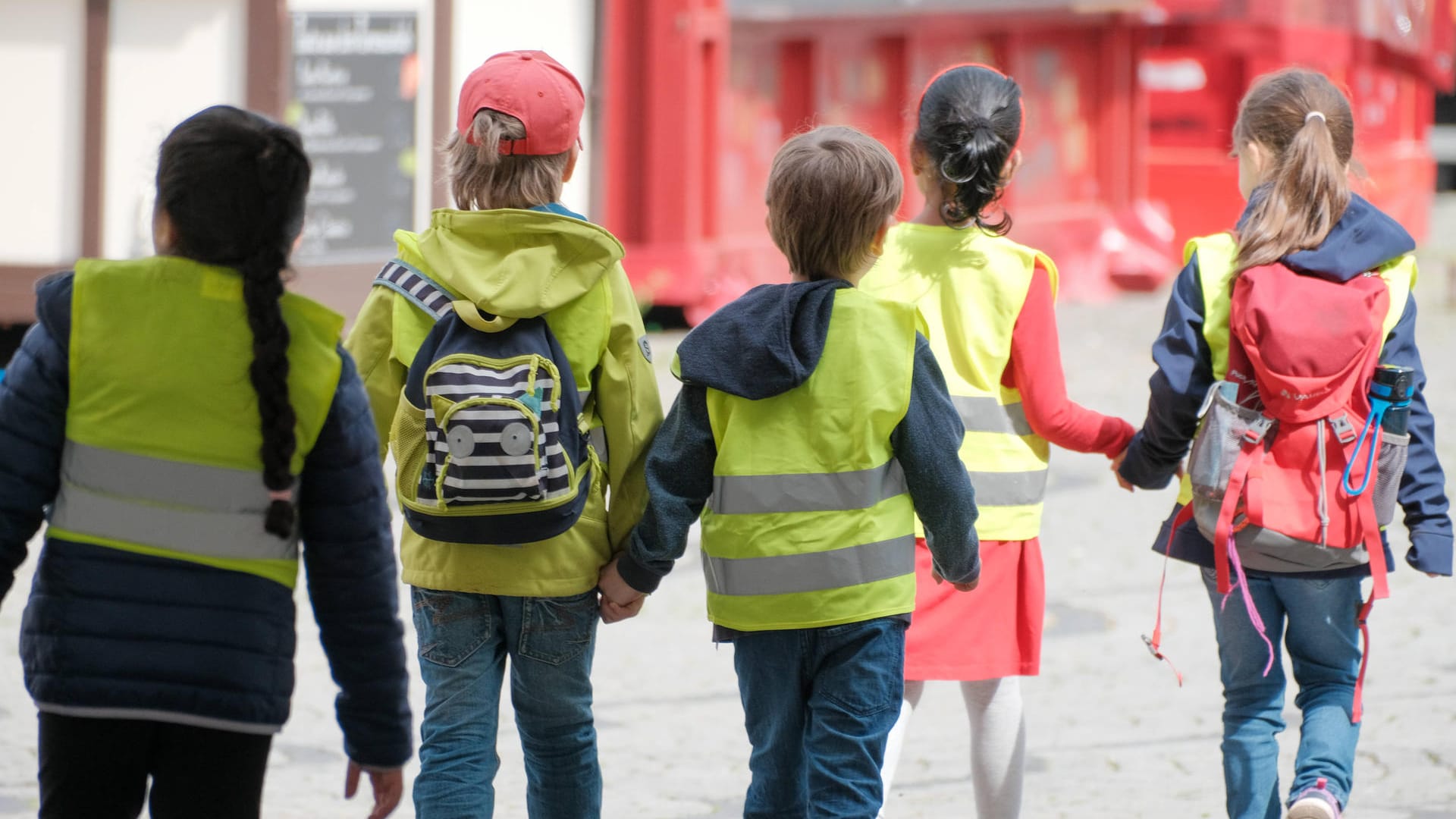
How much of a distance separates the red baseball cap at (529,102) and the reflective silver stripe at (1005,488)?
3.51 feet

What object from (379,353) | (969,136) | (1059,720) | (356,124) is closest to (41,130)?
(356,124)

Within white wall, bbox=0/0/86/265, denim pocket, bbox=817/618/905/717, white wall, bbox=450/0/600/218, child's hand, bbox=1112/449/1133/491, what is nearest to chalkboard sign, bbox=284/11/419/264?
white wall, bbox=450/0/600/218

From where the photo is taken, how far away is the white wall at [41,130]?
8422 mm

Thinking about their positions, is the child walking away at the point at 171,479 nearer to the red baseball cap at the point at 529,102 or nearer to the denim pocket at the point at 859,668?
the red baseball cap at the point at 529,102

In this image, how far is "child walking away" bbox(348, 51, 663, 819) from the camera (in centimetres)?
313

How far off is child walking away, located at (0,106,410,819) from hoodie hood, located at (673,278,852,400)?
0.73m

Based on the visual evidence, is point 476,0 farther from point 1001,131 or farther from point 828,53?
point 1001,131

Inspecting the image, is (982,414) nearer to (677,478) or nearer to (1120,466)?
(1120,466)

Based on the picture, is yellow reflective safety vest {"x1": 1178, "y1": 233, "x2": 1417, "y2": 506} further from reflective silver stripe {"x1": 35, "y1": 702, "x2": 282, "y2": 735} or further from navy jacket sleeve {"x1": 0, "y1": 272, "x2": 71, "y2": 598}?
navy jacket sleeve {"x1": 0, "y1": 272, "x2": 71, "y2": 598}

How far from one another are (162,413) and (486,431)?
1.94 feet

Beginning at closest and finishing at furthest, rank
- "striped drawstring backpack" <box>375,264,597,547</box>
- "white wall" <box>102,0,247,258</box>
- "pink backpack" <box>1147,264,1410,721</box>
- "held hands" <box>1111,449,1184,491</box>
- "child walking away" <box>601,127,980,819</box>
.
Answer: "striped drawstring backpack" <box>375,264,597,547</box> < "child walking away" <box>601,127,980,819</box> < "pink backpack" <box>1147,264,1410,721</box> < "held hands" <box>1111,449,1184,491</box> < "white wall" <box>102,0,247,258</box>

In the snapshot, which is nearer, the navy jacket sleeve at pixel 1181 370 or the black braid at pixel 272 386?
the black braid at pixel 272 386

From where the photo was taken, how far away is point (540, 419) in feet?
10.1

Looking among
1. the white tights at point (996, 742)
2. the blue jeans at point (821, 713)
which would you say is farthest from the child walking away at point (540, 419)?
the white tights at point (996, 742)
